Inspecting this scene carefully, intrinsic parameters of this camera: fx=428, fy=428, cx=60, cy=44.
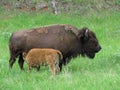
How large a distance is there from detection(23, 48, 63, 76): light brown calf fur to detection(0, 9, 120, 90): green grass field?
0.20 m

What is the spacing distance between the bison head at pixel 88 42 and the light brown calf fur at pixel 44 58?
54.9 inches

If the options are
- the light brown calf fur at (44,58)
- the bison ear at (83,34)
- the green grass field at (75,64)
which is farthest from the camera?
the bison ear at (83,34)

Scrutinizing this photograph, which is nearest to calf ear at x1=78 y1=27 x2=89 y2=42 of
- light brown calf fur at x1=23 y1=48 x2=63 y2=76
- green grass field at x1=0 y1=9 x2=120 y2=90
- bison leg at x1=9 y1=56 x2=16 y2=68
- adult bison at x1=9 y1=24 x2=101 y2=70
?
adult bison at x1=9 y1=24 x2=101 y2=70

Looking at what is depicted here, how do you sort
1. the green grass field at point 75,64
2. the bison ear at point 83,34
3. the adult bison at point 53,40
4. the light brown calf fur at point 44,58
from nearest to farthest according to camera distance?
1. the green grass field at point 75,64
2. the light brown calf fur at point 44,58
3. the adult bison at point 53,40
4. the bison ear at point 83,34

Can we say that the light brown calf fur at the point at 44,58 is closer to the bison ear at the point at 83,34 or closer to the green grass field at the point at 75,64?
the green grass field at the point at 75,64

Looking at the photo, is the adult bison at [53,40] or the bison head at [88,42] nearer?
the adult bison at [53,40]

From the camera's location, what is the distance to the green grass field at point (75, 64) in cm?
820

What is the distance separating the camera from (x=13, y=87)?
8.27 metres

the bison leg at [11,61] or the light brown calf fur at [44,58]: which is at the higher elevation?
the light brown calf fur at [44,58]

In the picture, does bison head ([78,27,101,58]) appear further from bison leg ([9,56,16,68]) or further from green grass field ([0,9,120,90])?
bison leg ([9,56,16,68])

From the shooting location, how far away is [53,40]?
11.2m

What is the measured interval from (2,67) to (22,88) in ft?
9.98

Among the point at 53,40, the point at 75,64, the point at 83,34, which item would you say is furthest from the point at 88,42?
the point at 53,40

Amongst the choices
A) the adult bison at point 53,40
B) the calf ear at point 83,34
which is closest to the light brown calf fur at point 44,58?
the adult bison at point 53,40
